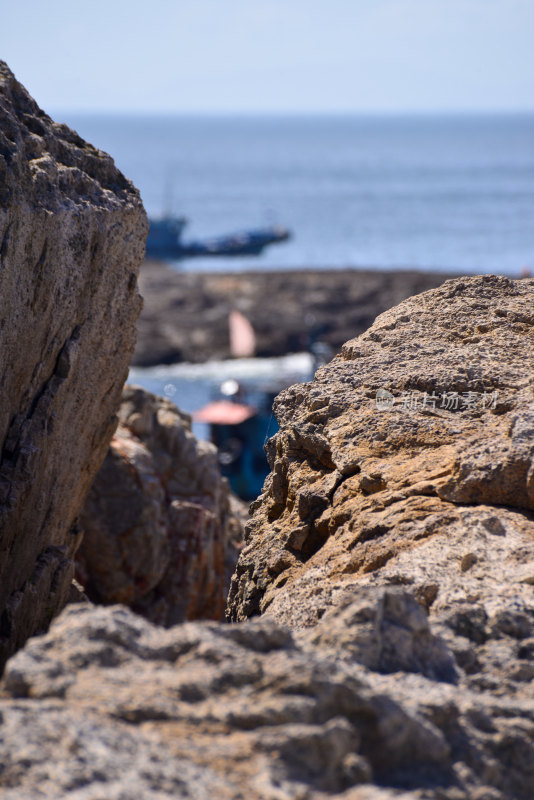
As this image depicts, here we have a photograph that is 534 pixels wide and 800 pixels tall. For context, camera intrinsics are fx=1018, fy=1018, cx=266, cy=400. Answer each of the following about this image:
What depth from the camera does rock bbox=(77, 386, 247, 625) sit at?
34.1 feet

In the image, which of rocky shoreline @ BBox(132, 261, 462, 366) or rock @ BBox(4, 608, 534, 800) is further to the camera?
rocky shoreline @ BBox(132, 261, 462, 366)

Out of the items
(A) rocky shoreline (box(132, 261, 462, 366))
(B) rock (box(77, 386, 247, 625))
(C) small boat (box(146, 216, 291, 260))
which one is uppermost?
(C) small boat (box(146, 216, 291, 260))

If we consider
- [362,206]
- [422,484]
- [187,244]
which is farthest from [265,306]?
[362,206]

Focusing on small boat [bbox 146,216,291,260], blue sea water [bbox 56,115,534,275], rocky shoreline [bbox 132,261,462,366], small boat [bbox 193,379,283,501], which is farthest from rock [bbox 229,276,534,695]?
small boat [bbox 146,216,291,260]

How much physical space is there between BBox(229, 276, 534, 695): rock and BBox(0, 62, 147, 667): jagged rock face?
1492mm

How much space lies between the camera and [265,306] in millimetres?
49656

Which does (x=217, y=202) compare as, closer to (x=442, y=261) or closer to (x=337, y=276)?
(x=442, y=261)

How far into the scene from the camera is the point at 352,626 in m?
3.56

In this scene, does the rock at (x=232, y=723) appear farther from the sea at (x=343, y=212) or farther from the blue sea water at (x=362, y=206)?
the blue sea water at (x=362, y=206)

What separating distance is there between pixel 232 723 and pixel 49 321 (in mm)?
4123

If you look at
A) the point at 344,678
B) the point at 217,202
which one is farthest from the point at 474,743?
the point at 217,202

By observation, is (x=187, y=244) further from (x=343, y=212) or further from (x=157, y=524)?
(x=157, y=524)

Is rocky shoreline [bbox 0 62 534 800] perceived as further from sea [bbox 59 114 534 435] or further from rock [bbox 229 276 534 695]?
sea [bbox 59 114 534 435]

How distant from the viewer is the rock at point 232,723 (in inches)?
107
